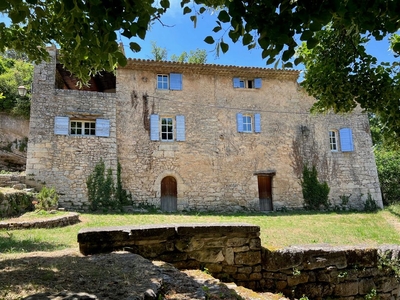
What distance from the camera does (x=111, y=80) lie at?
1589 cm

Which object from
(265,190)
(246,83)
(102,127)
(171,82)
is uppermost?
(246,83)

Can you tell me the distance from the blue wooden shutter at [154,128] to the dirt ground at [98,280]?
10.8 metres

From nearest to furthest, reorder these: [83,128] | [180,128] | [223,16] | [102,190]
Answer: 1. [223,16]
2. [102,190]
3. [83,128]
4. [180,128]

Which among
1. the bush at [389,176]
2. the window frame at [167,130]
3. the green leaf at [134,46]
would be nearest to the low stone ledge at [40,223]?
the window frame at [167,130]

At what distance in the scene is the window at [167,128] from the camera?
14094 millimetres

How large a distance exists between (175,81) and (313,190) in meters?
9.00

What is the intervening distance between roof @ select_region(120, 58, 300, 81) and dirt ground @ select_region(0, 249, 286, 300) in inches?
478

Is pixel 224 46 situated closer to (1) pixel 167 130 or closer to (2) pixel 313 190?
(1) pixel 167 130

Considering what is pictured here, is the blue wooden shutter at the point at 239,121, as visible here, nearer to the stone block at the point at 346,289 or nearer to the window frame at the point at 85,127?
the window frame at the point at 85,127

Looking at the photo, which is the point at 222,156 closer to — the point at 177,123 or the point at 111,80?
the point at 177,123

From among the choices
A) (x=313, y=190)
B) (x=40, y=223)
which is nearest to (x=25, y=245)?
(x=40, y=223)

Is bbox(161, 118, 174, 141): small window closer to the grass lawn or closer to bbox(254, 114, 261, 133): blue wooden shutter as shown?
bbox(254, 114, 261, 133): blue wooden shutter

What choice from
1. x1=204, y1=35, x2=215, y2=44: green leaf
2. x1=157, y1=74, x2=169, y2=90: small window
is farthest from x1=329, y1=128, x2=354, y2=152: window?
x1=204, y1=35, x2=215, y2=44: green leaf

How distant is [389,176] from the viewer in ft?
60.6
